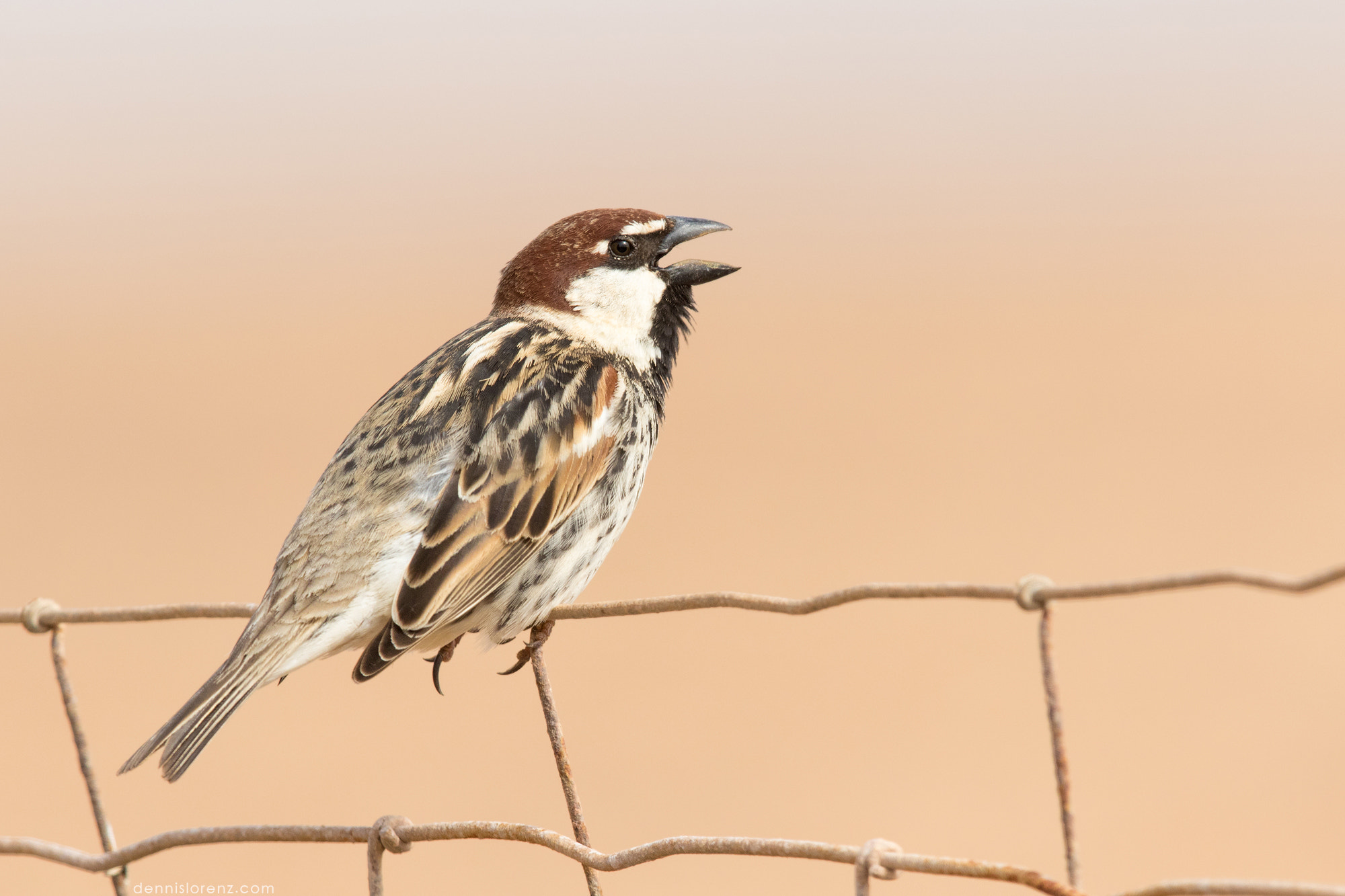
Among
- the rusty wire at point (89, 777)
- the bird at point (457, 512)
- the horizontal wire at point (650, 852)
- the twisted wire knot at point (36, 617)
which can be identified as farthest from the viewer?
the bird at point (457, 512)

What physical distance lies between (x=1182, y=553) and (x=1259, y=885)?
12.6 m

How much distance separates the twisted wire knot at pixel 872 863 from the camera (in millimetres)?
1996

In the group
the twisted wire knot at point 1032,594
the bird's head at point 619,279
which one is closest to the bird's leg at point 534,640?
the bird's head at point 619,279

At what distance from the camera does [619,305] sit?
170 inches

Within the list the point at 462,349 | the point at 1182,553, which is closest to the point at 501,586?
the point at 462,349

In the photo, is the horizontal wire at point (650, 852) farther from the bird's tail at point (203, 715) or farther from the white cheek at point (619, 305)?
the white cheek at point (619, 305)

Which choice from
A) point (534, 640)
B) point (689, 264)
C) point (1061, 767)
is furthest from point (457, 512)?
point (1061, 767)

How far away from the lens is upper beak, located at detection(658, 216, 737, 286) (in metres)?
4.30

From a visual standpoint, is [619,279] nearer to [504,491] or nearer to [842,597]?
[504,491]

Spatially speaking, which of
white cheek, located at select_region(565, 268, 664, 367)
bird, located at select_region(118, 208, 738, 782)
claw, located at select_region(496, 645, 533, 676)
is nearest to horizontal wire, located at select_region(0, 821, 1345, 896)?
bird, located at select_region(118, 208, 738, 782)

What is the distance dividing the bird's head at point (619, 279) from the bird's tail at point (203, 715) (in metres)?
1.40

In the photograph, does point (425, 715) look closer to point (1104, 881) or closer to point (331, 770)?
point (331, 770)

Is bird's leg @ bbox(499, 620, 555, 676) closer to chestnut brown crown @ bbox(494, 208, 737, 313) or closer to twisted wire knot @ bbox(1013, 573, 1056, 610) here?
chestnut brown crown @ bbox(494, 208, 737, 313)

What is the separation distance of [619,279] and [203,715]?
1.79 m
